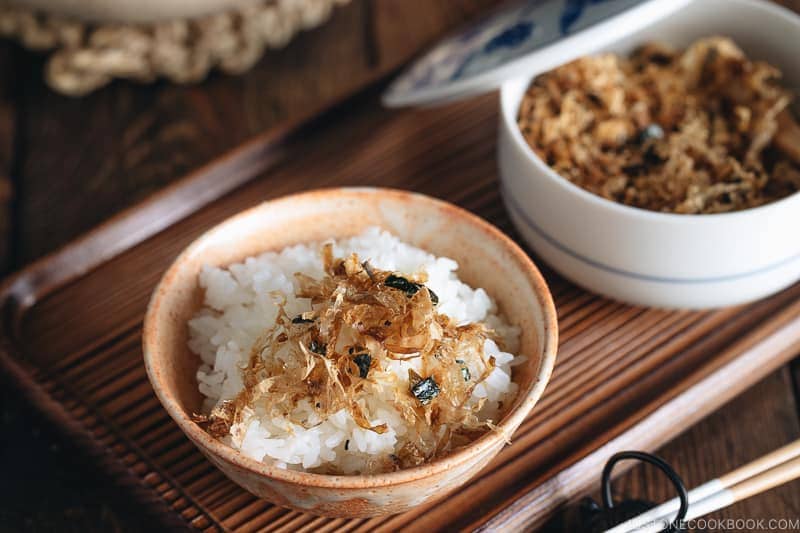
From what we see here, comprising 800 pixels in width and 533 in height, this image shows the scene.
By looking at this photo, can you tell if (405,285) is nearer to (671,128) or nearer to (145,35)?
(671,128)

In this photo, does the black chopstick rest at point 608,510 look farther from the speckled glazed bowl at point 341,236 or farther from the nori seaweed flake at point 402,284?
the nori seaweed flake at point 402,284

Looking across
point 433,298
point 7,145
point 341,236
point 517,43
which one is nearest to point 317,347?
point 433,298

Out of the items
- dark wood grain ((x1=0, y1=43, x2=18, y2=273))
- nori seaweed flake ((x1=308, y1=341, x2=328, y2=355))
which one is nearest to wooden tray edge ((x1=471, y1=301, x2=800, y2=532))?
nori seaweed flake ((x1=308, y1=341, x2=328, y2=355))

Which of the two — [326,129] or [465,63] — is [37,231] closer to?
[326,129]

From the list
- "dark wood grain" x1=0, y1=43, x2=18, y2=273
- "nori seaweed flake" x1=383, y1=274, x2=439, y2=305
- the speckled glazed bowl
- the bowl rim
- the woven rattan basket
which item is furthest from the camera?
the woven rattan basket

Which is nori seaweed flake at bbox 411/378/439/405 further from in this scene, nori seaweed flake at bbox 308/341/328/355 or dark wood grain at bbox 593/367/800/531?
dark wood grain at bbox 593/367/800/531

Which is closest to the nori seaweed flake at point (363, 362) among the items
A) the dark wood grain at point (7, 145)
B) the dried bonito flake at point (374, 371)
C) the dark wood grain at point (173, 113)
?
the dried bonito flake at point (374, 371)
